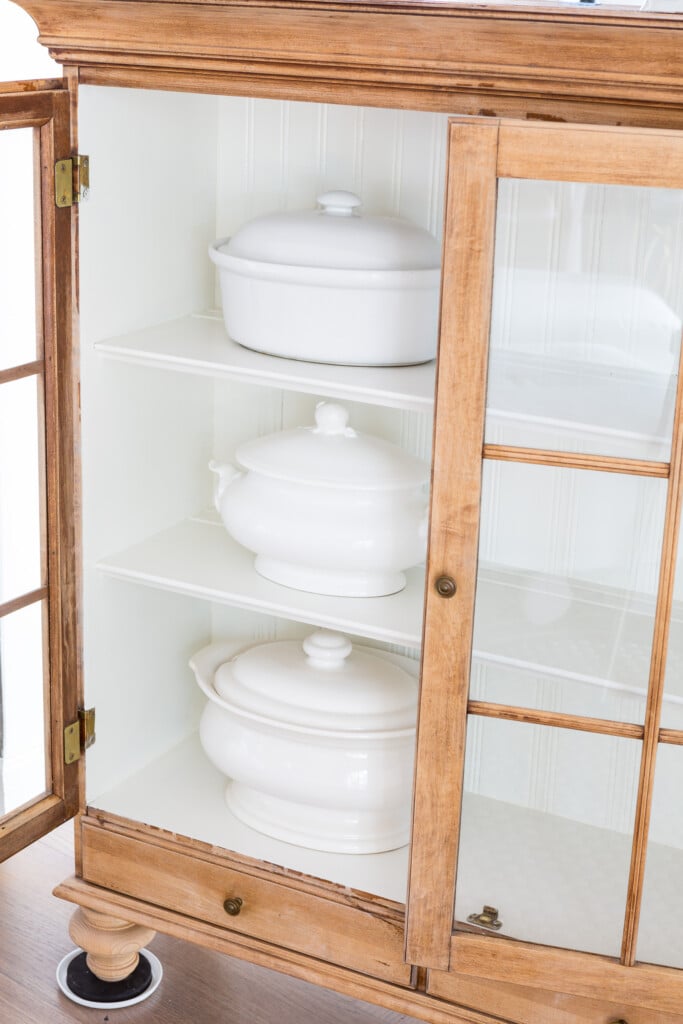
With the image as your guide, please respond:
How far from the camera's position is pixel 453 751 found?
1512mm

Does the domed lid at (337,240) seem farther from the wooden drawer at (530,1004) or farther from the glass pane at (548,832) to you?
the wooden drawer at (530,1004)

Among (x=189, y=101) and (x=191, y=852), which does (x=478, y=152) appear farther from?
(x=191, y=852)

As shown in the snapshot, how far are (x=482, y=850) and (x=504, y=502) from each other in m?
0.44

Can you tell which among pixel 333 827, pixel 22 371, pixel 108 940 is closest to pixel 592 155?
pixel 22 371

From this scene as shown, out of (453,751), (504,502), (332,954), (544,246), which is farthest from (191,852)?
(544,246)

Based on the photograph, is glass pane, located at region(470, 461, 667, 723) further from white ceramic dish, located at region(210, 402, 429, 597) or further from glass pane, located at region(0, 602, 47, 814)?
glass pane, located at region(0, 602, 47, 814)

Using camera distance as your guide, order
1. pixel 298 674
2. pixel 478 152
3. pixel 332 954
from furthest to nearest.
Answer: pixel 298 674 < pixel 332 954 < pixel 478 152

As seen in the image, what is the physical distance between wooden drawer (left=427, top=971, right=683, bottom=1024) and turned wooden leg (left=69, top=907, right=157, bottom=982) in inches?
21.6

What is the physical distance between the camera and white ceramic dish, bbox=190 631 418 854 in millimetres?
1819

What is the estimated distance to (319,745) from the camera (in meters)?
1.83

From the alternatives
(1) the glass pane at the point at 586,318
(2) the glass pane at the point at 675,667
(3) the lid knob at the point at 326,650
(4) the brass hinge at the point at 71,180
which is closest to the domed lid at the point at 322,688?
(3) the lid knob at the point at 326,650

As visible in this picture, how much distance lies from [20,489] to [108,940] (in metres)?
0.76

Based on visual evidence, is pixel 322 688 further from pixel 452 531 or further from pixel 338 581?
pixel 452 531

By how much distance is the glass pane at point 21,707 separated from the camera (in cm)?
174
